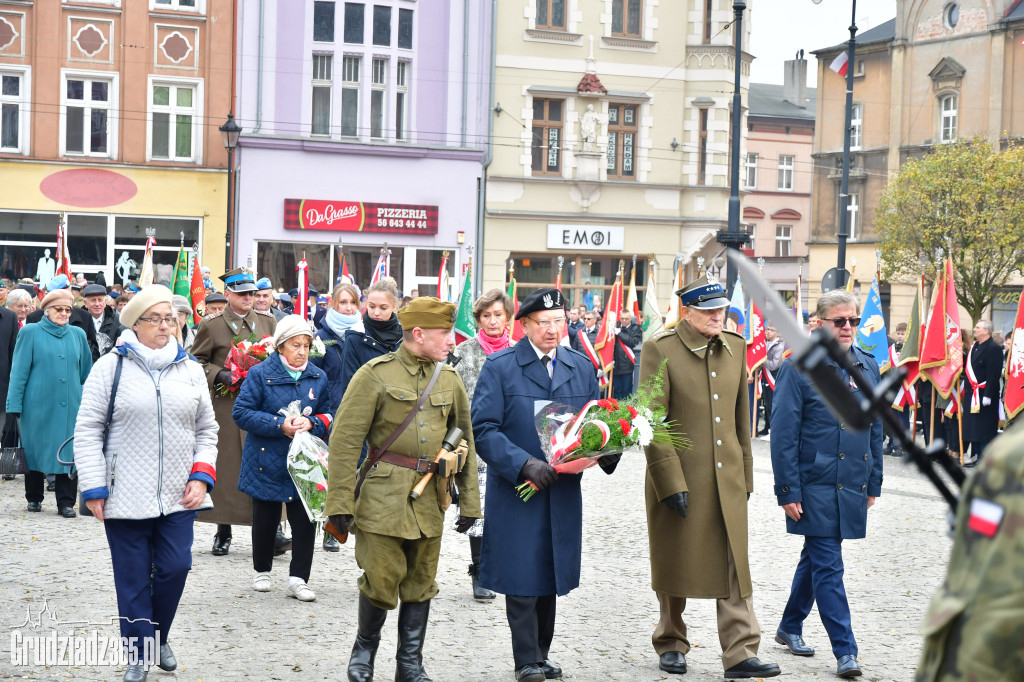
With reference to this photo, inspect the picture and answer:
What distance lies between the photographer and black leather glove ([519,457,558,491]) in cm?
606

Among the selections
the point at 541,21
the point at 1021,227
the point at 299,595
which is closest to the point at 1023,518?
the point at 299,595

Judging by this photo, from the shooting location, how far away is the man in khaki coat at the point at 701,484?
21.0ft

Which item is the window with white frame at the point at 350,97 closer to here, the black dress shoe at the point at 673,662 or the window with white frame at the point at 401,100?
the window with white frame at the point at 401,100

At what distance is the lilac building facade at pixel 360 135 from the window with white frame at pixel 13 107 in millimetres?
5124

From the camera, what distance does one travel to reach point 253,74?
3123 cm

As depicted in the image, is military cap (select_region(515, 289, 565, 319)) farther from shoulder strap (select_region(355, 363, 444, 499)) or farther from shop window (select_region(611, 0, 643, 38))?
shop window (select_region(611, 0, 643, 38))

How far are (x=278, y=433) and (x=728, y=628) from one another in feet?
10.4

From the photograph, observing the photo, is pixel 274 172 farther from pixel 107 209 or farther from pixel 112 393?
pixel 112 393

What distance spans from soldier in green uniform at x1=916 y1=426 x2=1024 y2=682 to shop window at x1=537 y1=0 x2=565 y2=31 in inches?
1297

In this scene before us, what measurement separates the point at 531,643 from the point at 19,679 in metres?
2.48

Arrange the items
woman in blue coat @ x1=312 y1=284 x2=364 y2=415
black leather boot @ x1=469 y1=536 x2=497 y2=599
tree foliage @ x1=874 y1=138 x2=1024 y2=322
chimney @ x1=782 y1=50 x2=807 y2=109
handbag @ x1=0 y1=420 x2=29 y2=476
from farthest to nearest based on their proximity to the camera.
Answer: chimney @ x1=782 y1=50 x2=807 y2=109 → tree foliage @ x1=874 y1=138 x2=1024 y2=322 → handbag @ x1=0 y1=420 x2=29 y2=476 → woman in blue coat @ x1=312 y1=284 x2=364 y2=415 → black leather boot @ x1=469 y1=536 x2=497 y2=599

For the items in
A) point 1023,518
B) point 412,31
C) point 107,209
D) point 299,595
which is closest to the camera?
point 1023,518

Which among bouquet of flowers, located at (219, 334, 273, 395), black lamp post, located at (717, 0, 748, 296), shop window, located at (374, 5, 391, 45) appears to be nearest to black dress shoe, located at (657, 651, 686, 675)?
bouquet of flowers, located at (219, 334, 273, 395)

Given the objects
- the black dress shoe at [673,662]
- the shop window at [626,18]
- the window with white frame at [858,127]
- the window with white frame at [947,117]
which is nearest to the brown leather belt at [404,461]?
the black dress shoe at [673,662]
